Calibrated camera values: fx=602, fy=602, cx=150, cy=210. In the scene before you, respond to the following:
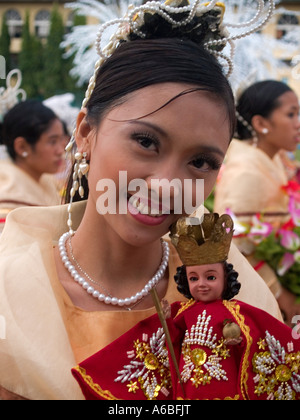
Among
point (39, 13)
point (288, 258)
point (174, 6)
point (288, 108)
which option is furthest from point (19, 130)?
point (39, 13)

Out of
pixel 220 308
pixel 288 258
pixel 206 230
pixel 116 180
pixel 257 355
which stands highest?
pixel 116 180

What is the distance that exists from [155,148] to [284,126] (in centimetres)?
308

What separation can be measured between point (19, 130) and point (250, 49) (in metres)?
5.89

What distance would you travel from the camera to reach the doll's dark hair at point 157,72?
60.5 inches

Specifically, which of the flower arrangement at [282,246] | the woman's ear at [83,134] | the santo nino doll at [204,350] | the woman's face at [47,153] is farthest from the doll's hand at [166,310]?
the woman's face at [47,153]

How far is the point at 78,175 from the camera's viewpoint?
1.79 meters

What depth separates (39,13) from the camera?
29.1 meters

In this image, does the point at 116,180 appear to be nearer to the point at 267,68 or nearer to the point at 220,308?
the point at 220,308

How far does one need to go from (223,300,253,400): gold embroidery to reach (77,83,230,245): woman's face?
0.26m

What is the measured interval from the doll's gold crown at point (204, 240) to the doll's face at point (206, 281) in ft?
0.06

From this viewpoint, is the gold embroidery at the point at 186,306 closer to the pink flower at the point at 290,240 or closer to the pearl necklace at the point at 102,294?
the pearl necklace at the point at 102,294

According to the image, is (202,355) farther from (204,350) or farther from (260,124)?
(260,124)

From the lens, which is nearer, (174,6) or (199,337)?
(199,337)


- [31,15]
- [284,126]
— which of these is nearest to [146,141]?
[284,126]
